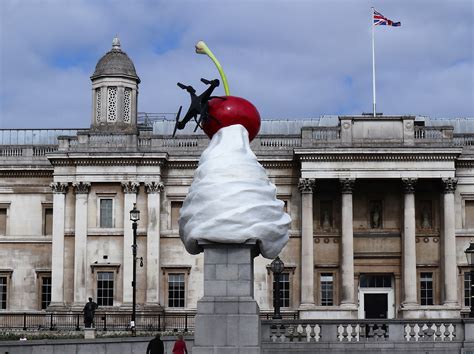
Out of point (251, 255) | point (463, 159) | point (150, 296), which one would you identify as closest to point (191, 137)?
point (150, 296)

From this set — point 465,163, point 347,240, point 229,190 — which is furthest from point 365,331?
point 465,163

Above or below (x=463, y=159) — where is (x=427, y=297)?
below

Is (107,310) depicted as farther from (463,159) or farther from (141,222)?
(463,159)

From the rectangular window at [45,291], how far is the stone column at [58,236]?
2258 millimetres

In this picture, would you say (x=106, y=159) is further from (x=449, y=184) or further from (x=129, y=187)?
(x=449, y=184)

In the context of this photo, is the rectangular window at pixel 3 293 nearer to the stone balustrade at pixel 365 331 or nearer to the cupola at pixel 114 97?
the cupola at pixel 114 97

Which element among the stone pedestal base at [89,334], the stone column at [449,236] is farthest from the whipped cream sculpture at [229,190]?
the stone column at [449,236]

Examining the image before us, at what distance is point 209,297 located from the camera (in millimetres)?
30062

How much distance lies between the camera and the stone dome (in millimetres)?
66688

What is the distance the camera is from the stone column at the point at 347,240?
205 feet

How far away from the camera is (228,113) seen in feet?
103

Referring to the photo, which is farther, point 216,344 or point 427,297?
point 427,297

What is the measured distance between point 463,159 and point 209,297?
119 feet

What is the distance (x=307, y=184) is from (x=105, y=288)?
12.2 m
